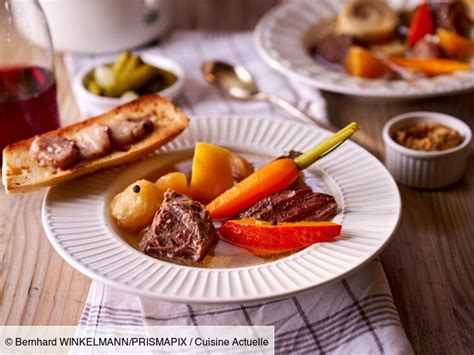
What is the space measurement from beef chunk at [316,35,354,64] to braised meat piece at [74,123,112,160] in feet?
4.12

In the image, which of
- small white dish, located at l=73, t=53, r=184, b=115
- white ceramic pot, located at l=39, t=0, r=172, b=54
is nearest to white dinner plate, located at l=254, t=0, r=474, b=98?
small white dish, located at l=73, t=53, r=184, b=115

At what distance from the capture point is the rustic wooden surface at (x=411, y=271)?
1877 mm

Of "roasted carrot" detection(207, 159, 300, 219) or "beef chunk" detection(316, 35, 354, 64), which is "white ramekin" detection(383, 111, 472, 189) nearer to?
"roasted carrot" detection(207, 159, 300, 219)

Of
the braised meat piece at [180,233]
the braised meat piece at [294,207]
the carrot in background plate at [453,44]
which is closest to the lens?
A: the braised meat piece at [180,233]

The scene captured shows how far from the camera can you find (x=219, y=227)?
1.98m

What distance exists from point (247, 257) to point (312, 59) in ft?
4.82

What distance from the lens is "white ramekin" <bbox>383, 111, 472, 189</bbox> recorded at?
2359mm

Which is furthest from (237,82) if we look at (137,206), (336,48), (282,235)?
(282,235)

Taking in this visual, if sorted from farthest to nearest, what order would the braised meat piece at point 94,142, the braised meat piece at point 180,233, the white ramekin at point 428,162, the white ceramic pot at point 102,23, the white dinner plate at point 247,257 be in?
the white ceramic pot at point 102,23 → the white ramekin at point 428,162 → the braised meat piece at point 94,142 → the braised meat piece at point 180,233 → the white dinner plate at point 247,257

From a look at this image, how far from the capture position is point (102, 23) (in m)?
3.27

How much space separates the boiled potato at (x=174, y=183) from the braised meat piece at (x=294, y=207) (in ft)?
0.71

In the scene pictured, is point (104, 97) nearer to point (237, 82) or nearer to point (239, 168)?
point (237, 82)

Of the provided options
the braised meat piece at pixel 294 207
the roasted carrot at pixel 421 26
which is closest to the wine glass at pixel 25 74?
the braised meat piece at pixel 294 207

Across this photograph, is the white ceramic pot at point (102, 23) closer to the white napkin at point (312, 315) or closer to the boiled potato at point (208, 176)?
the boiled potato at point (208, 176)
